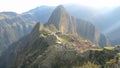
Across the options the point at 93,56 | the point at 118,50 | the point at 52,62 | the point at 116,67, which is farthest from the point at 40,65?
the point at 116,67

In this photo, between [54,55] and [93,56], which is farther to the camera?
[54,55]

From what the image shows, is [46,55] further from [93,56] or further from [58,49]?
[93,56]

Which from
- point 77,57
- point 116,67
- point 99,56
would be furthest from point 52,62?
point 116,67

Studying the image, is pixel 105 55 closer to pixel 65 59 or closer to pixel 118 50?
pixel 118 50

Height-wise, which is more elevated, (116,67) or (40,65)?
(116,67)

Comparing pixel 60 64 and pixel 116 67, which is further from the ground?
pixel 116 67

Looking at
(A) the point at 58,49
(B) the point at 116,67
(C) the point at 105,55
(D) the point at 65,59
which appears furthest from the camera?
(A) the point at 58,49

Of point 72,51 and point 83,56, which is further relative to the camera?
point 72,51

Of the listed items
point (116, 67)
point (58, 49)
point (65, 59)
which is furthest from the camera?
point (58, 49)

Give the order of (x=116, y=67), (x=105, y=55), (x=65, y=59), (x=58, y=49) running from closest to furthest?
(x=116, y=67)
(x=105, y=55)
(x=65, y=59)
(x=58, y=49)
